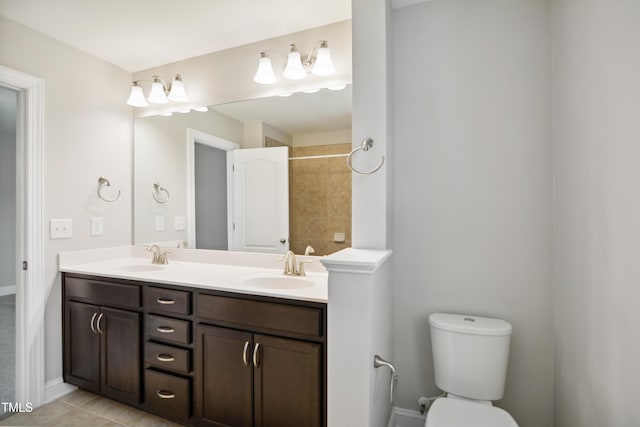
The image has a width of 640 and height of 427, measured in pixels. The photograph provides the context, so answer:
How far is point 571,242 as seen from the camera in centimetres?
133

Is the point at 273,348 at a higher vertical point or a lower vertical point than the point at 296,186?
lower

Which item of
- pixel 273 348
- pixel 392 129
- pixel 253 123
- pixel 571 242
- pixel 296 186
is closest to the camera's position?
pixel 571 242

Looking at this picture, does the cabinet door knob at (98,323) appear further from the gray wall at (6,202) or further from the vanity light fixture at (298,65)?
the gray wall at (6,202)

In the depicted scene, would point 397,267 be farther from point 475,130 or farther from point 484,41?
point 484,41

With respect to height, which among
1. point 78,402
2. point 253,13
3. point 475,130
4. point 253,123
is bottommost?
point 78,402

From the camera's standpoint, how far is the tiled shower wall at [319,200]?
74.0 inches

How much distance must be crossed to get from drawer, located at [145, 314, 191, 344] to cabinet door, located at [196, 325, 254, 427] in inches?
3.2

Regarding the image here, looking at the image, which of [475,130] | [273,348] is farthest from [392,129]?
[273,348]

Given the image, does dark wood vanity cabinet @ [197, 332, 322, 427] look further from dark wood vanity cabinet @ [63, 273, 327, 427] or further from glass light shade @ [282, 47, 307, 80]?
glass light shade @ [282, 47, 307, 80]

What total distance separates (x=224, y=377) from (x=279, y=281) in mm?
556

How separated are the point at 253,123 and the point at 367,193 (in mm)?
1074

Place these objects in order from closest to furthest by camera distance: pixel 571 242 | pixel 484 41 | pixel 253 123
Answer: pixel 571 242
pixel 484 41
pixel 253 123

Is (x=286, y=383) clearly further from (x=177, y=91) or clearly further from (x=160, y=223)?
(x=177, y=91)

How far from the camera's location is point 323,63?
5.99 ft
